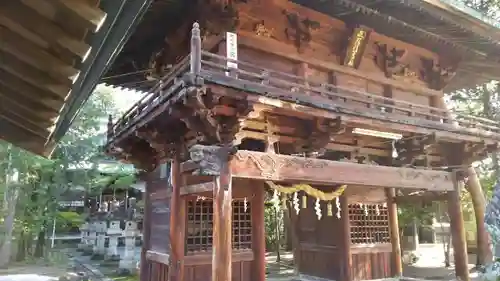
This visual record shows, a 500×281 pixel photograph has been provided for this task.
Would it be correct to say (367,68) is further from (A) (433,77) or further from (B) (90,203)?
(B) (90,203)

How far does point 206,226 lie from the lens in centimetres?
974

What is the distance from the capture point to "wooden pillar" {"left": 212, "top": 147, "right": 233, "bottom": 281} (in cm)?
694

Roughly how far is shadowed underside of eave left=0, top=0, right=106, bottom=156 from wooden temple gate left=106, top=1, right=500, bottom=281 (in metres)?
3.35

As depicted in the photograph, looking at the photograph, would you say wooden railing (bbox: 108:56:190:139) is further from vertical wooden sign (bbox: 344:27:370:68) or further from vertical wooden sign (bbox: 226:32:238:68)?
vertical wooden sign (bbox: 344:27:370:68)

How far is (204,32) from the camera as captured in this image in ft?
28.9

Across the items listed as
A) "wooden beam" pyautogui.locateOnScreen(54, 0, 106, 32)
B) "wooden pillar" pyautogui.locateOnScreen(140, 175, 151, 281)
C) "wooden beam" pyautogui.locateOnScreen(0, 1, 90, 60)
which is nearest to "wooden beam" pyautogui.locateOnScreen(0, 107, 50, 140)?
"wooden beam" pyautogui.locateOnScreen(0, 1, 90, 60)

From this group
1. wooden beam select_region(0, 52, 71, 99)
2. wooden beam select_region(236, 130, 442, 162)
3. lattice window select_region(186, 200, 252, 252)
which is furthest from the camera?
lattice window select_region(186, 200, 252, 252)

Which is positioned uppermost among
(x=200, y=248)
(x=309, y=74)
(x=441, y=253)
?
(x=309, y=74)

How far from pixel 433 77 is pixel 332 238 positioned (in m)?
6.20

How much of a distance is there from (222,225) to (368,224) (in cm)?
733

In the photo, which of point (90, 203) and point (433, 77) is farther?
point (90, 203)

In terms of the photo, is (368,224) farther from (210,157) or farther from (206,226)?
(210,157)

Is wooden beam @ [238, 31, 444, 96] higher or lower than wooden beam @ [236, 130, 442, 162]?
higher

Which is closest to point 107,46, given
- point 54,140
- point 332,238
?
point 54,140
